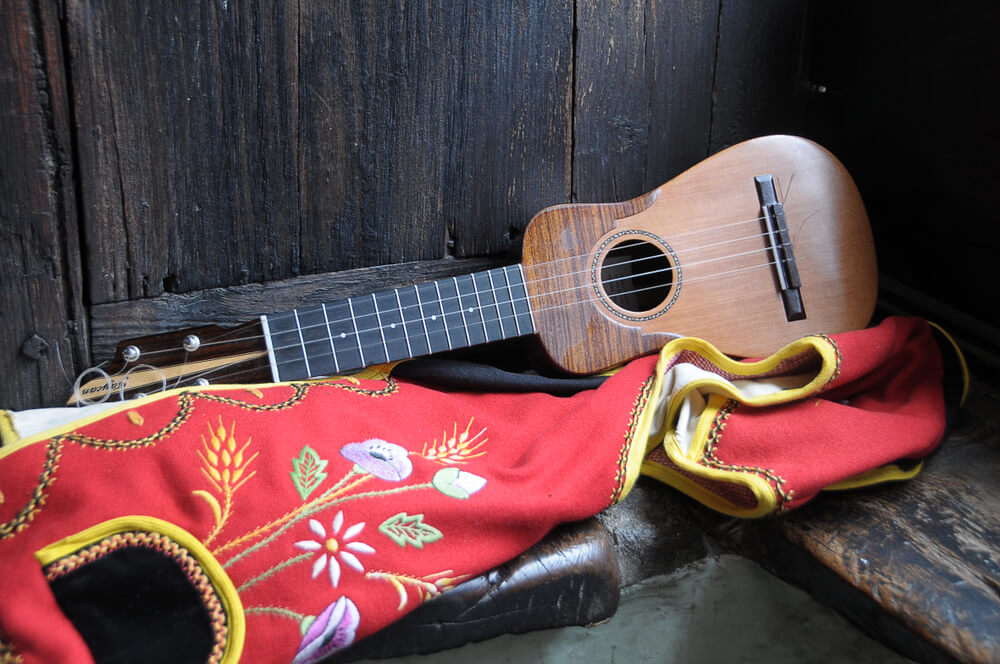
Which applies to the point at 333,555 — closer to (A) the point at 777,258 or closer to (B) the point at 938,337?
(A) the point at 777,258

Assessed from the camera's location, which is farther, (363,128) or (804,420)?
(363,128)

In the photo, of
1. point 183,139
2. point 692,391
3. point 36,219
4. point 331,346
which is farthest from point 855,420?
point 36,219

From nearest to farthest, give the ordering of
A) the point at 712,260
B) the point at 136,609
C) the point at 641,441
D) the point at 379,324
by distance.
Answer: the point at 136,609 < the point at 641,441 < the point at 379,324 < the point at 712,260

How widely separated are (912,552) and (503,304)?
1.78 feet

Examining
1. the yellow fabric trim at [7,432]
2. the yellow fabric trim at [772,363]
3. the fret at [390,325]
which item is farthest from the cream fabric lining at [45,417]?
the yellow fabric trim at [772,363]

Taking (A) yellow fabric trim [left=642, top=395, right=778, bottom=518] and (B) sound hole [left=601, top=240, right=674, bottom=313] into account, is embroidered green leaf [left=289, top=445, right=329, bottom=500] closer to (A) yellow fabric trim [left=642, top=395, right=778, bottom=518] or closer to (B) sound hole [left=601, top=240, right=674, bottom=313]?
(A) yellow fabric trim [left=642, top=395, right=778, bottom=518]

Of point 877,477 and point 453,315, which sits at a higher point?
point 453,315

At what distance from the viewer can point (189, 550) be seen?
606 millimetres

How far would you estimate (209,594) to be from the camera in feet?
1.96

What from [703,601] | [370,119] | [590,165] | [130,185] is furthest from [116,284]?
[703,601]

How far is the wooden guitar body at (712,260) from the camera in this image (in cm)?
98

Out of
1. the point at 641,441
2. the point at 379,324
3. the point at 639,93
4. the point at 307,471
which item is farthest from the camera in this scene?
the point at 639,93

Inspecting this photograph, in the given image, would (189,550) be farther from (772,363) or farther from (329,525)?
(772,363)

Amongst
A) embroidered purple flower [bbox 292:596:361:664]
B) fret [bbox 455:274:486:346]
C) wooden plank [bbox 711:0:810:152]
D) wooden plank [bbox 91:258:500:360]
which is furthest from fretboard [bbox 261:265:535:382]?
wooden plank [bbox 711:0:810:152]
